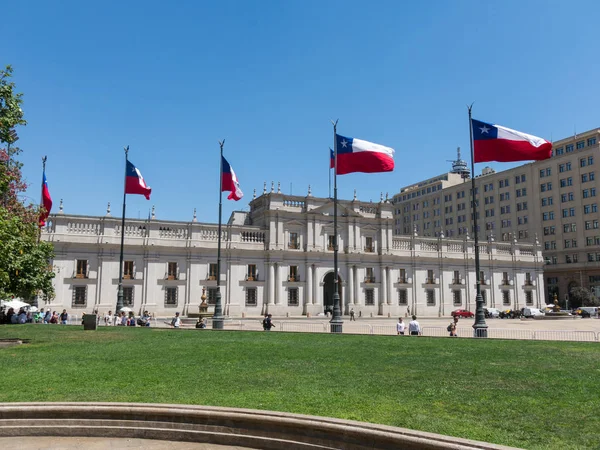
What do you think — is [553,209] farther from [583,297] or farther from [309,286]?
[309,286]

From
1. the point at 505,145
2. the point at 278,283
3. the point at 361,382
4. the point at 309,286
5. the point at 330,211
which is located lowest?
the point at 361,382

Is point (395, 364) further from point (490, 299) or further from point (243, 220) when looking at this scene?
point (490, 299)

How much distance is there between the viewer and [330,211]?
204 feet

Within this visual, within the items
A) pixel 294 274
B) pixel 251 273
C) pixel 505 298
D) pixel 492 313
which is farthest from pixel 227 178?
pixel 505 298

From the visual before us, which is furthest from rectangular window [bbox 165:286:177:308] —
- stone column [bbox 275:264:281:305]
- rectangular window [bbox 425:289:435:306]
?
rectangular window [bbox 425:289:435:306]

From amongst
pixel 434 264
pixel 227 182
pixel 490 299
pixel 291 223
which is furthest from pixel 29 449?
pixel 490 299

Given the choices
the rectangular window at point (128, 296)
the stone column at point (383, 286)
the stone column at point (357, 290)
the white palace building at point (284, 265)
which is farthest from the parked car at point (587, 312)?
the rectangular window at point (128, 296)

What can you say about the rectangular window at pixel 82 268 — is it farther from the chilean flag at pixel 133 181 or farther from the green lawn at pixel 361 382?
the green lawn at pixel 361 382

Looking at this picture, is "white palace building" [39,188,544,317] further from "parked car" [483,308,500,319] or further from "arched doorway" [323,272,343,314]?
"parked car" [483,308,500,319]

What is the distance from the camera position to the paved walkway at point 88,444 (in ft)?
25.0

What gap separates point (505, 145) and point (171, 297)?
126 ft

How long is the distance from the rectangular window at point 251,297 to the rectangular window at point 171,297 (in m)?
8.04

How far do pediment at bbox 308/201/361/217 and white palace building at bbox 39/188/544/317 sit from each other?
0.41ft

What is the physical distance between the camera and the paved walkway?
7625mm
